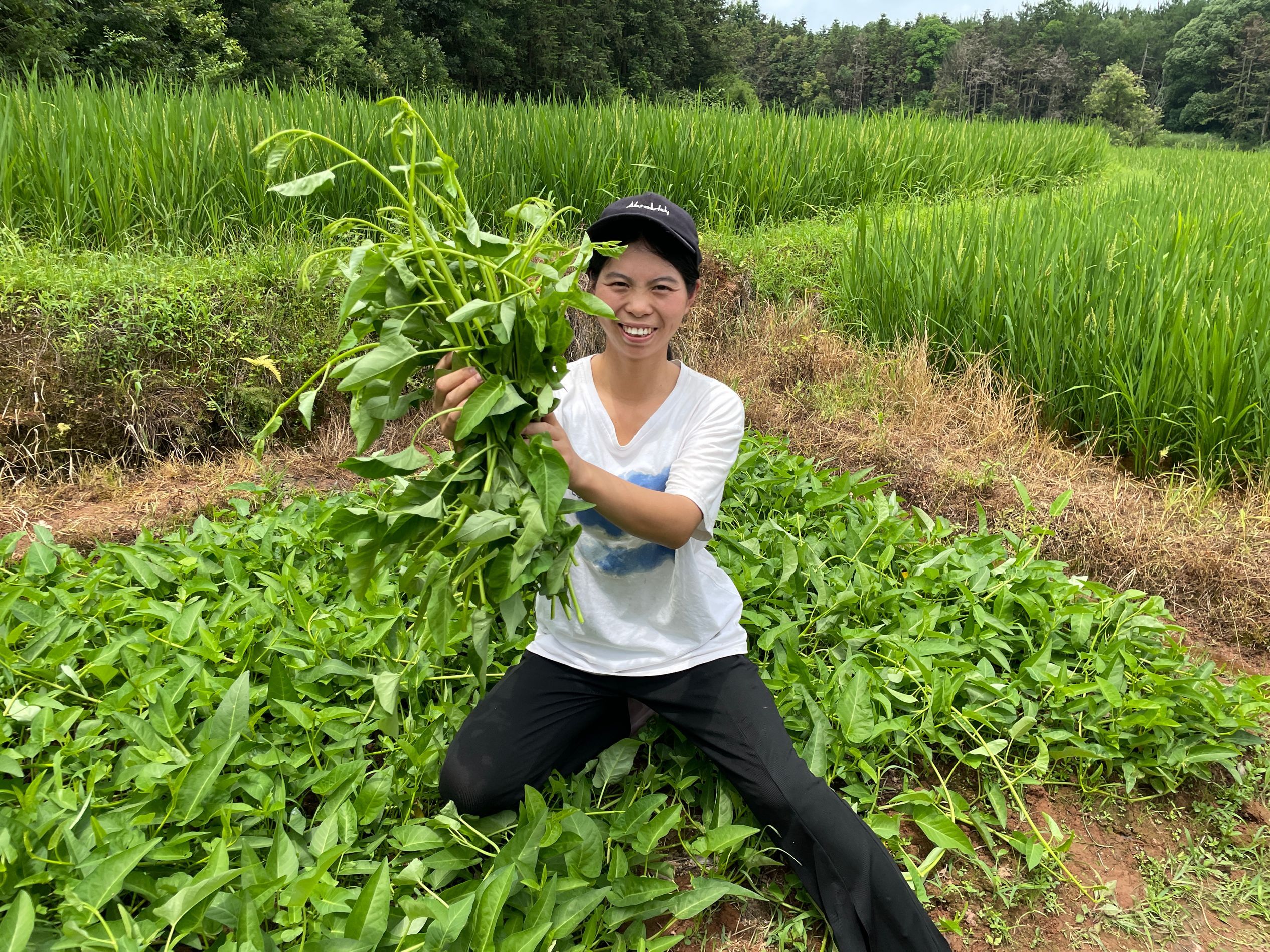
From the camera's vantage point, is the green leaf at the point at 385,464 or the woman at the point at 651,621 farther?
the woman at the point at 651,621

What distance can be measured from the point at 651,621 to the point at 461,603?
56 cm

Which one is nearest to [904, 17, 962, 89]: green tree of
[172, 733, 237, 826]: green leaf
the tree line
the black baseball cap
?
the tree line

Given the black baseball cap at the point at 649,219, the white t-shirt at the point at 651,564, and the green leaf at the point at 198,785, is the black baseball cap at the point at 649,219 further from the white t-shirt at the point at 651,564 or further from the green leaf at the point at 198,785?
the green leaf at the point at 198,785

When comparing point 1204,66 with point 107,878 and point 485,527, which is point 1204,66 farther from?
point 107,878

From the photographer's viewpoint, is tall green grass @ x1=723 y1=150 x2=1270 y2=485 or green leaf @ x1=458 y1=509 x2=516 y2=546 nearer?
green leaf @ x1=458 y1=509 x2=516 y2=546

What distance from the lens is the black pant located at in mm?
1394

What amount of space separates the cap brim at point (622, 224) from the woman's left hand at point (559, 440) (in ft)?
1.54

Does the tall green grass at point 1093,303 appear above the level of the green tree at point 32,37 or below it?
below

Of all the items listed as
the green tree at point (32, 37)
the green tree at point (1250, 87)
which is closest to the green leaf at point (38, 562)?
the green tree at point (32, 37)

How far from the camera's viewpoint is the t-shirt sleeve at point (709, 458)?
1529 millimetres

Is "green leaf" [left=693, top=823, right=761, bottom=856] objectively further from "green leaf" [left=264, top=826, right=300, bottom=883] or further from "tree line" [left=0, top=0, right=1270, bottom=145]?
"tree line" [left=0, top=0, right=1270, bottom=145]

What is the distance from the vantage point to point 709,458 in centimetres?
157

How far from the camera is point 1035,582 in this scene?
2.34 m

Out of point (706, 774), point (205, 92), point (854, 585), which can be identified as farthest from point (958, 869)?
point (205, 92)
